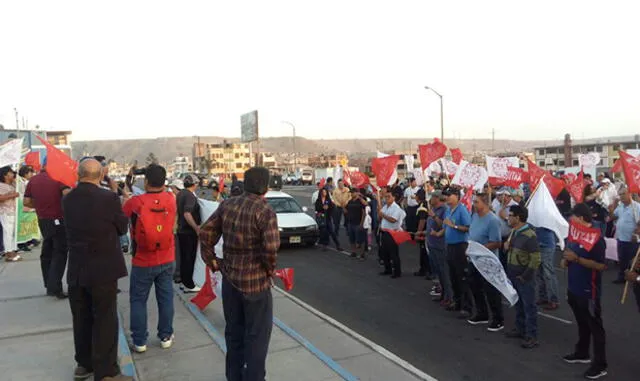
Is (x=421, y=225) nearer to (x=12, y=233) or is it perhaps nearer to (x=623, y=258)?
(x=623, y=258)

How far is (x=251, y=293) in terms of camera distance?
364 centimetres

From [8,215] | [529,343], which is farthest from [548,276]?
[8,215]

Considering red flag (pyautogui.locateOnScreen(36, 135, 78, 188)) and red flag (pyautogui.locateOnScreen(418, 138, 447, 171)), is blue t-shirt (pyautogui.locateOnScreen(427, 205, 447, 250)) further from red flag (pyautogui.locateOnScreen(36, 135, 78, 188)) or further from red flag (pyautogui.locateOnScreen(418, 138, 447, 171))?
red flag (pyautogui.locateOnScreen(36, 135, 78, 188))

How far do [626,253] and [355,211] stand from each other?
580 centimetres

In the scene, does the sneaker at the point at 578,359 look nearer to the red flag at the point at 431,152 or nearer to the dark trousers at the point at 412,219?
the red flag at the point at 431,152

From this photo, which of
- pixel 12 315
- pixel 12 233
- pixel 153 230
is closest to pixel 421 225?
pixel 153 230

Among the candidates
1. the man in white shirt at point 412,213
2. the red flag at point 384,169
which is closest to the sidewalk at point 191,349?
the red flag at point 384,169

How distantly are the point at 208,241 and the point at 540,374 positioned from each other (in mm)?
3713

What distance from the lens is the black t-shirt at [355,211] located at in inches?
479

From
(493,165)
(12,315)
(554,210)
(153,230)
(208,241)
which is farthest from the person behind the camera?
(493,165)

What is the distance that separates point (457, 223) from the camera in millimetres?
7129

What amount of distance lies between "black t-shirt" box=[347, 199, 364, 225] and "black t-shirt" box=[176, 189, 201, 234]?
5477mm

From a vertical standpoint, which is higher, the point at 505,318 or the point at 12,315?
the point at 12,315

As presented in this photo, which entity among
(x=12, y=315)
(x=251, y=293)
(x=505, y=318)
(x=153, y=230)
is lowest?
(x=505, y=318)
